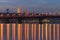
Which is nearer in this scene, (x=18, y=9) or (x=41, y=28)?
(x=41, y=28)

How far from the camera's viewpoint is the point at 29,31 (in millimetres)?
2842

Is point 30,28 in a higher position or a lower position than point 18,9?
lower

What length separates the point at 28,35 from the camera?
2.85 metres

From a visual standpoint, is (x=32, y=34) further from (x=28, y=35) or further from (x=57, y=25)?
(x=57, y=25)

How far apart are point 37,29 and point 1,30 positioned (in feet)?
2.17

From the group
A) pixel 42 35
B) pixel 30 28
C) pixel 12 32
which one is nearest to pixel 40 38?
pixel 42 35

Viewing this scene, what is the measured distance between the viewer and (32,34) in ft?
9.37

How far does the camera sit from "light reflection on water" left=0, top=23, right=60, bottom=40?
2842 millimetres

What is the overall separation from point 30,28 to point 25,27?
0.31 feet

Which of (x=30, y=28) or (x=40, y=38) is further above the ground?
(x=30, y=28)

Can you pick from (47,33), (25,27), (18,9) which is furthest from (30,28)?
(18,9)

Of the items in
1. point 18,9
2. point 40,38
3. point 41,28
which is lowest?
point 40,38

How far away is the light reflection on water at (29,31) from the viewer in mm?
2842

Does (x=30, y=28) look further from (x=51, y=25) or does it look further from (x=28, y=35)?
(x=51, y=25)
